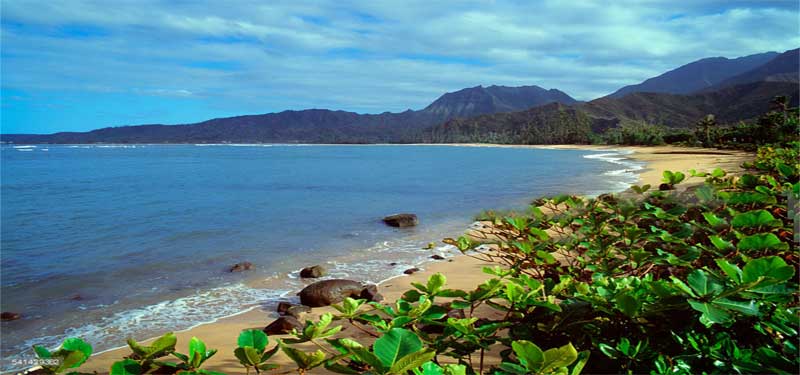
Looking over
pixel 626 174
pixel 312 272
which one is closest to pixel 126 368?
pixel 312 272

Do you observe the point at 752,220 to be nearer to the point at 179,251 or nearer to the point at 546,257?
the point at 546,257

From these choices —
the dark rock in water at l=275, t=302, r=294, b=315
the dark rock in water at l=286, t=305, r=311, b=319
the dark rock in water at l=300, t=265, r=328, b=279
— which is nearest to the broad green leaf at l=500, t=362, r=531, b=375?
the dark rock in water at l=286, t=305, r=311, b=319

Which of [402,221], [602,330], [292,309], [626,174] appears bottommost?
[626,174]

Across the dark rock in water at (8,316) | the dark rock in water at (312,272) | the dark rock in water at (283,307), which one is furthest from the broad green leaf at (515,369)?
the dark rock in water at (8,316)

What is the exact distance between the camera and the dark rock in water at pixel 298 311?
5.21 meters

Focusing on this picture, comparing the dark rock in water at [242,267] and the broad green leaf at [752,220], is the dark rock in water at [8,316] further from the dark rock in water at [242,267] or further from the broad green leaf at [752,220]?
the broad green leaf at [752,220]

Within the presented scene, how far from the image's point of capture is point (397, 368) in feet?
2.96

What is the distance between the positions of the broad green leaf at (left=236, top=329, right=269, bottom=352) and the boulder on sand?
4.34 m

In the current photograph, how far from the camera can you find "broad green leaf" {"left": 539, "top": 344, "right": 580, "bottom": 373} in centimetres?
94

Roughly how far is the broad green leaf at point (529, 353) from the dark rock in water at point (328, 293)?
4682 millimetres

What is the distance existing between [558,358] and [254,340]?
777 millimetres

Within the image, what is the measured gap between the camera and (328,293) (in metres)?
5.59

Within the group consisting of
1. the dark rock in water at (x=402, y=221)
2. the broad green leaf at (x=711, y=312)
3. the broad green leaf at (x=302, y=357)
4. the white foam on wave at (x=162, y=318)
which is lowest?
the dark rock in water at (x=402, y=221)

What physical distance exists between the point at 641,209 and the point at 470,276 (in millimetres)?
3955
